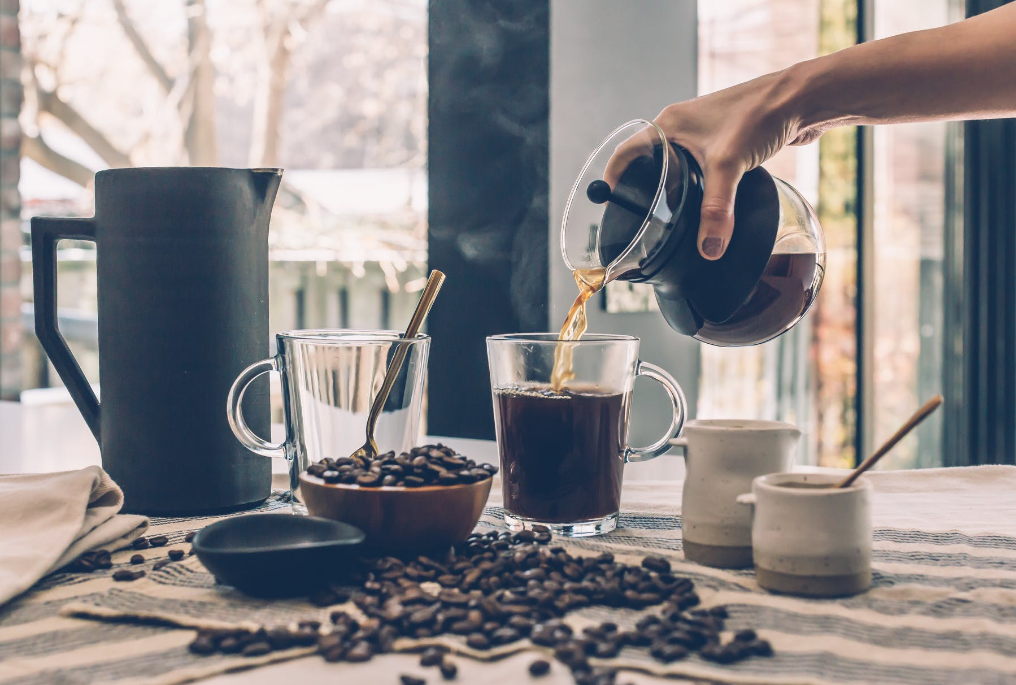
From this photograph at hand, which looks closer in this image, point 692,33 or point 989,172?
point 692,33

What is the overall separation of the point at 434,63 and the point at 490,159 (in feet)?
0.85

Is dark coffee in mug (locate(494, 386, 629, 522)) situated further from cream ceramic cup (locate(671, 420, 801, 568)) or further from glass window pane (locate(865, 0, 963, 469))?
glass window pane (locate(865, 0, 963, 469))

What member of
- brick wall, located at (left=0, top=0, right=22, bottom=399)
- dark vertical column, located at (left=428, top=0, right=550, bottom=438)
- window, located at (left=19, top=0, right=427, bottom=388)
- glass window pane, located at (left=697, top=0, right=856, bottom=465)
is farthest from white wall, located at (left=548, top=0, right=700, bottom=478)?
window, located at (left=19, top=0, right=427, bottom=388)

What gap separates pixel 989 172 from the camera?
3.14 metres

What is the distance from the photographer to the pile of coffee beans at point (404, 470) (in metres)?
0.98

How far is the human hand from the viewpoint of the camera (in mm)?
1063

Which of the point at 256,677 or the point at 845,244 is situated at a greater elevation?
the point at 845,244

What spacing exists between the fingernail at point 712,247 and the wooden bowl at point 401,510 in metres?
0.36

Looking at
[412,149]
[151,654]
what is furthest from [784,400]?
[151,654]

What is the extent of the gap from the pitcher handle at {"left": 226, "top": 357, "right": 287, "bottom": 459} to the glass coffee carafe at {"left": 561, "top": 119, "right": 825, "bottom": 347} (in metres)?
0.40

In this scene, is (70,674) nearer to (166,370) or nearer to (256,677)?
(256,677)

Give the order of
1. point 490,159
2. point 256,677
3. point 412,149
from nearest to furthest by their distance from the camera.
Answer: point 256,677
point 490,159
point 412,149

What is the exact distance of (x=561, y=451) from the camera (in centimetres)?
109

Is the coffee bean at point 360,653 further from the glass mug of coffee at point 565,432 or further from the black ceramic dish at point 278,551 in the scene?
the glass mug of coffee at point 565,432
